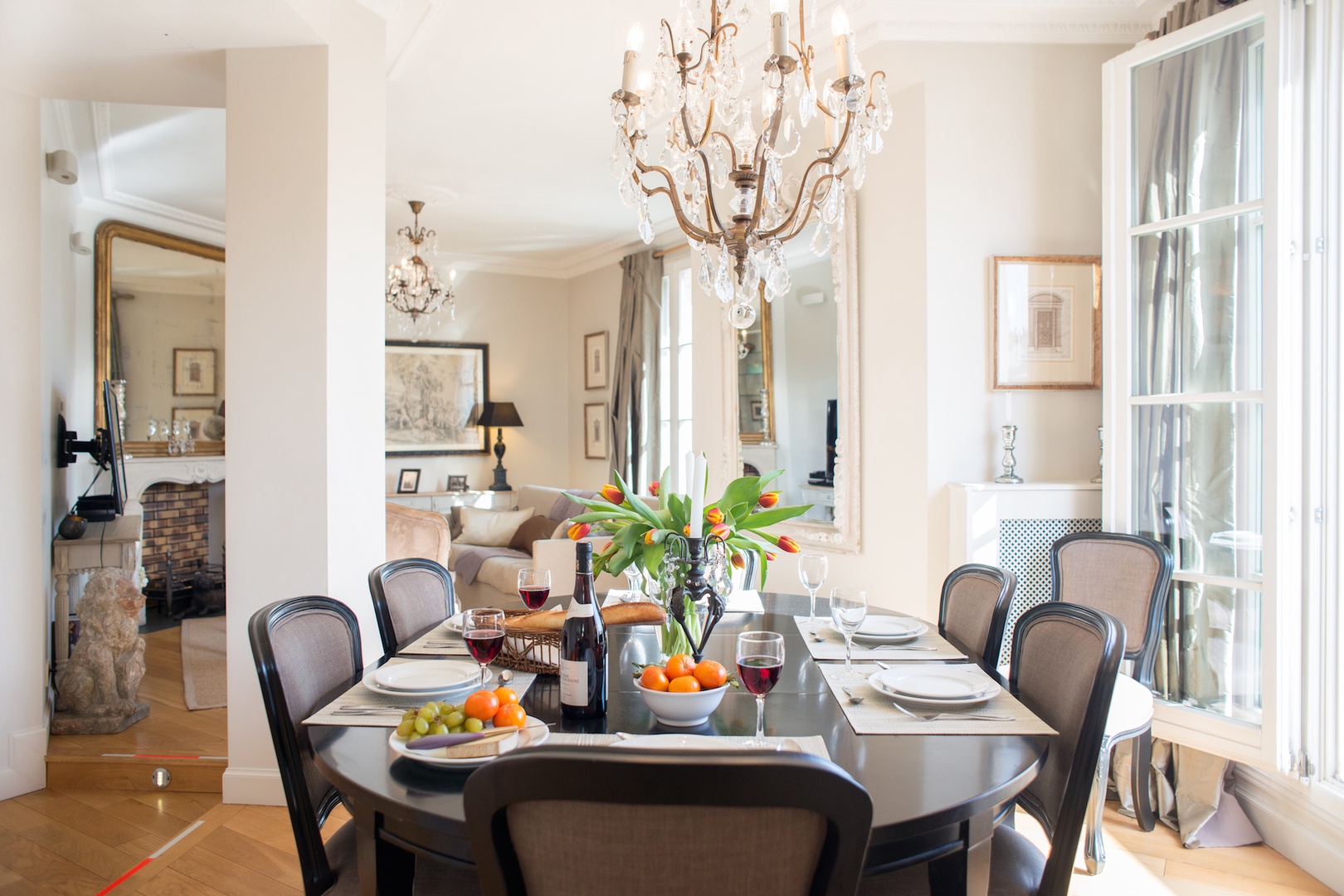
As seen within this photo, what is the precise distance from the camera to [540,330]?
7.53 m

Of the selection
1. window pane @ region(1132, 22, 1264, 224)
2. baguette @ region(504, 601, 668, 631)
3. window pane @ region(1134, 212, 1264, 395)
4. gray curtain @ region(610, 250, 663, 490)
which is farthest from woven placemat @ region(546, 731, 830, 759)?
gray curtain @ region(610, 250, 663, 490)

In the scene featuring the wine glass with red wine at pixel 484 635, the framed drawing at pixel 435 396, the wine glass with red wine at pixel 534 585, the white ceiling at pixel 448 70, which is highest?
the white ceiling at pixel 448 70

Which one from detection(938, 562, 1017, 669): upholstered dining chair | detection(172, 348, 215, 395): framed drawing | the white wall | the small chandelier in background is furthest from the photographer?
the white wall

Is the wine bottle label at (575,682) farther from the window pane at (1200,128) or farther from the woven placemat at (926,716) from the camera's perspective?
the window pane at (1200,128)

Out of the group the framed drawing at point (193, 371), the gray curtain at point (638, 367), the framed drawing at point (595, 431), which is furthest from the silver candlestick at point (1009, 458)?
the framed drawing at point (193, 371)

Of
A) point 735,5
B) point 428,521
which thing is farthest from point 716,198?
point 428,521

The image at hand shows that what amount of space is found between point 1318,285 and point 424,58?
3140mm

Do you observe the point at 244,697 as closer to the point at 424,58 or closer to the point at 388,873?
the point at 388,873

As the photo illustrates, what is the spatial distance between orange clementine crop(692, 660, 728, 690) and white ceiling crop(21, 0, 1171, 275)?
2.34 meters

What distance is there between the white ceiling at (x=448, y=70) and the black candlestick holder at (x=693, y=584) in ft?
6.84

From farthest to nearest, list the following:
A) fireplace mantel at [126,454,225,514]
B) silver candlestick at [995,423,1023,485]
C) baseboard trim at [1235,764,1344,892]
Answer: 1. fireplace mantel at [126,454,225,514]
2. silver candlestick at [995,423,1023,485]
3. baseboard trim at [1235,764,1344,892]

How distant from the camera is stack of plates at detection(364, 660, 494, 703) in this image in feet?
4.83

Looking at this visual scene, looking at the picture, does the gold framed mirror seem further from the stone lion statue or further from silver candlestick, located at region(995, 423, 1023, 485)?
silver candlestick, located at region(995, 423, 1023, 485)

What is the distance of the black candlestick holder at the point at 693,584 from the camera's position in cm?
157
